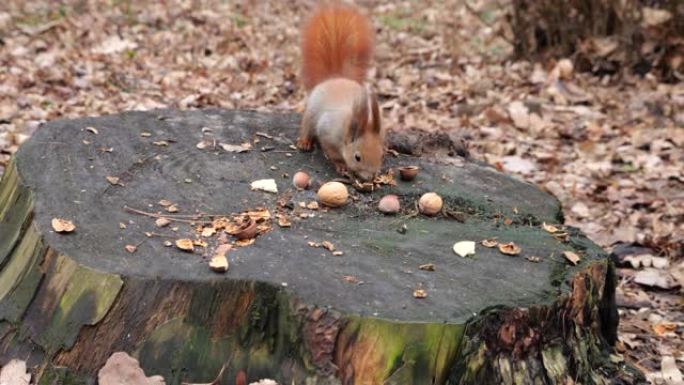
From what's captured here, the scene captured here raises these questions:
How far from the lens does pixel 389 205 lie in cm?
217

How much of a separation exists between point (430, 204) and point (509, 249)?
0.27 m

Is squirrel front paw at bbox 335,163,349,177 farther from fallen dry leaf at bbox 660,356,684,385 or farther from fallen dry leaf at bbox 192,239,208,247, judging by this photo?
fallen dry leaf at bbox 660,356,684,385

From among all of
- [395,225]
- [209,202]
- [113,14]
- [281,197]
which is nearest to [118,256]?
[209,202]

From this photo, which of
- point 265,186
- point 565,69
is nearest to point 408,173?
point 265,186

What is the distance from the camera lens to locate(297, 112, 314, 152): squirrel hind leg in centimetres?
270

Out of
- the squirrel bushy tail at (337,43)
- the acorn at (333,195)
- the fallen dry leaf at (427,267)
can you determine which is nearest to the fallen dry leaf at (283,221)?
the acorn at (333,195)

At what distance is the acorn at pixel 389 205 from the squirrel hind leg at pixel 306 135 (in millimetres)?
564

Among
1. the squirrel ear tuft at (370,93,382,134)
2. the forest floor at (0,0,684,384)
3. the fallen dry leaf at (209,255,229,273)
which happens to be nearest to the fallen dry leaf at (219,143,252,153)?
the squirrel ear tuft at (370,93,382,134)

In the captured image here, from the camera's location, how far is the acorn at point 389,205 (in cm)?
217

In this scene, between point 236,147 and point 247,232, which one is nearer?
point 247,232

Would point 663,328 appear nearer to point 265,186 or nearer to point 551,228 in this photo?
point 551,228

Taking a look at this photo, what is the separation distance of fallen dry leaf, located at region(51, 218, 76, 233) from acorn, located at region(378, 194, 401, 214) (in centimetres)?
77

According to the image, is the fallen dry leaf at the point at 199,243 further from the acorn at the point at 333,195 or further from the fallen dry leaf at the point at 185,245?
the acorn at the point at 333,195

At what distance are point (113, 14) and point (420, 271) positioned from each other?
18.0 feet
